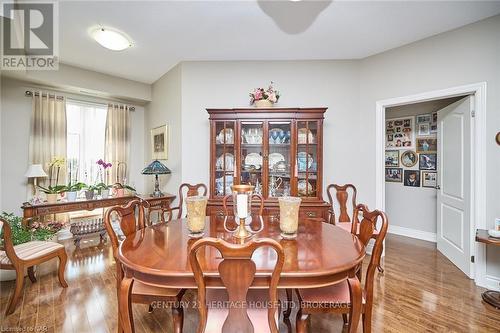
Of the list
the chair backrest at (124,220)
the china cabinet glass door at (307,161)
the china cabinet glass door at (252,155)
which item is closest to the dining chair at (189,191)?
the china cabinet glass door at (252,155)

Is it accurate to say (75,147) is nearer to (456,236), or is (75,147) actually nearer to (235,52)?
(235,52)

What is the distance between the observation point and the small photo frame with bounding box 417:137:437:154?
3.65 metres

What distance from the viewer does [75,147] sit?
3770 millimetres

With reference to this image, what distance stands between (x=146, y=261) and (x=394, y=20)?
10.3 feet

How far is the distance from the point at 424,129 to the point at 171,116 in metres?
4.18

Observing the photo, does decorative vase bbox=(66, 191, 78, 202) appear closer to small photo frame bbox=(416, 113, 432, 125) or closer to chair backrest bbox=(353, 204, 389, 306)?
chair backrest bbox=(353, 204, 389, 306)

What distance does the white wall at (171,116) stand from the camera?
11.2 ft

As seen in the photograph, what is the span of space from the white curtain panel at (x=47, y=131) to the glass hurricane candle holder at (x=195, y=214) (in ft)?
10.4

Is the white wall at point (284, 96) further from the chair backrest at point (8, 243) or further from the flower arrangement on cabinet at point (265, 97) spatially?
the chair backrest at point (8, 243)

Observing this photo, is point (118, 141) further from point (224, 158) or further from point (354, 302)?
point (354, 302)

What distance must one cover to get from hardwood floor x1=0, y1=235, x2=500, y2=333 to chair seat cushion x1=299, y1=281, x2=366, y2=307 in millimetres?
551

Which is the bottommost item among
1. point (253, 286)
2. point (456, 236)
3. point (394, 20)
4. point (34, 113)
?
point (456, 236)

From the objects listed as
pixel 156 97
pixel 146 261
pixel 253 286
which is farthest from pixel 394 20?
pixel 156 97

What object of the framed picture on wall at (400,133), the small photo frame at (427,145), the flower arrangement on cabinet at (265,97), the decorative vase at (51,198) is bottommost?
the decorative vase at (51,198)
